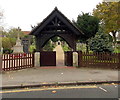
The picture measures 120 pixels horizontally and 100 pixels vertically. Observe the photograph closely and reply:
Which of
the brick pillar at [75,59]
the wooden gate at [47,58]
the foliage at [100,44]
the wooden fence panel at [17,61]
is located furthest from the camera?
the foliage at [100,44]

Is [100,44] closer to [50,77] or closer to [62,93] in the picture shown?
[50,77]

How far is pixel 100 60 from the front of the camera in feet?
32.0

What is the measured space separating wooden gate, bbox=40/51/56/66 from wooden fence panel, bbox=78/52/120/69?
217 centimetres

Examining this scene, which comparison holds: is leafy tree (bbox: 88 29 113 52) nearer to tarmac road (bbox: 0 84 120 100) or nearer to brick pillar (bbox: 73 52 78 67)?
brick pillar (bbox: 73 52 78 67)

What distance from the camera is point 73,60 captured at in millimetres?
10320

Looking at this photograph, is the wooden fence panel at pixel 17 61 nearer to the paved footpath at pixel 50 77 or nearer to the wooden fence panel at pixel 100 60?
the paved footpath at pixel 50 77

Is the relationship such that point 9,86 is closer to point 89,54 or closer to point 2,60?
point 2,60

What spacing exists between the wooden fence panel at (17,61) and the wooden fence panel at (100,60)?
407 cm

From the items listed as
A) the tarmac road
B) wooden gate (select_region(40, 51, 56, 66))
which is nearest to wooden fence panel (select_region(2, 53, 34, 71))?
wooden gate (select_region(40, 51, 56, 66))

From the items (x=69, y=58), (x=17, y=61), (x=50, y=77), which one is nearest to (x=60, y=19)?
(x=69, y=58)

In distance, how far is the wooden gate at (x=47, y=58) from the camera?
1051 centimetres

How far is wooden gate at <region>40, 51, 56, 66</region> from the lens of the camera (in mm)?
10508

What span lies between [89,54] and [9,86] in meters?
6.38

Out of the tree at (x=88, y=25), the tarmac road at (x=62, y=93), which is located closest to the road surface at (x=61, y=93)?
the tarmac road at (x=62, y=93)
